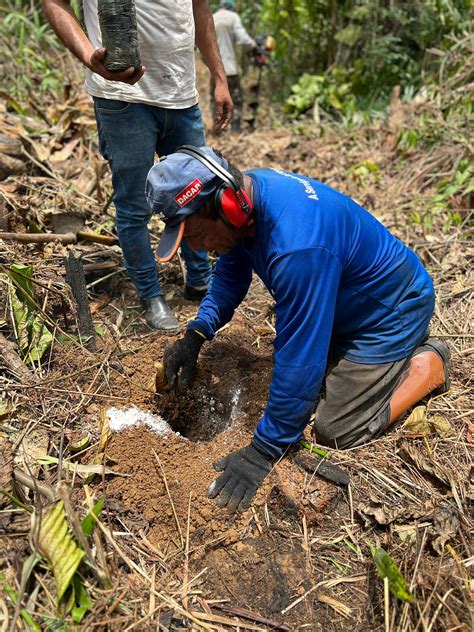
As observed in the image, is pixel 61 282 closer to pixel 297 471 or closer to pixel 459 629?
pixel 297 471

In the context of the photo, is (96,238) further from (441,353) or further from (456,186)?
(456,186)

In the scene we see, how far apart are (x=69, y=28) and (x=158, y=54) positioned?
424 millimetres

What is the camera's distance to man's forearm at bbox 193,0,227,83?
2.82 meters

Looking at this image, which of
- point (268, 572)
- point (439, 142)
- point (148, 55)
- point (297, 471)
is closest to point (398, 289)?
point (297, 471)

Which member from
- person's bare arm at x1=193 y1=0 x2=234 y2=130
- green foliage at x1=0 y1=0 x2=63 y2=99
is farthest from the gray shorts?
green foliage at x1=0 y1=0 x2=63 y2=99

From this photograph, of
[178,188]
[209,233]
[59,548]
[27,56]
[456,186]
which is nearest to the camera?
[59,548]

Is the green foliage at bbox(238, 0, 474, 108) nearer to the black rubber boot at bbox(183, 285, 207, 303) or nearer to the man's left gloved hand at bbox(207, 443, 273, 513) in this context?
the black rubber boot at bbox(183, 285, 207, 303)

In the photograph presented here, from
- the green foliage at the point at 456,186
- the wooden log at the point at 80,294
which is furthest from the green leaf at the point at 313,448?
the green foliage at the point at 456,186

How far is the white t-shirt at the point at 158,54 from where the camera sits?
2406mm

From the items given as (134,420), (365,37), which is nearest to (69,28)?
(134,420)

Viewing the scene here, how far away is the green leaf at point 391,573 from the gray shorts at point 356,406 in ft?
2.18

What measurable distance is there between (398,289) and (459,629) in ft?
4.15

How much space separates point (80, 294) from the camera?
2.60 metres

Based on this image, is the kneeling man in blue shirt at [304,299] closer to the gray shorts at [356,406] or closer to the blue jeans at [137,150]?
the gray shorts at [356,406]
